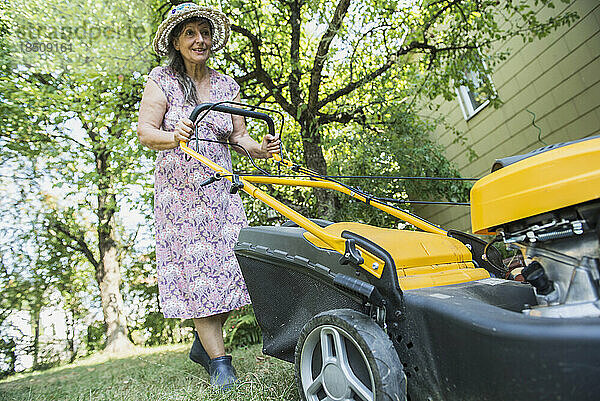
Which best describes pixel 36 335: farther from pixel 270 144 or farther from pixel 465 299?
pixel 465 299

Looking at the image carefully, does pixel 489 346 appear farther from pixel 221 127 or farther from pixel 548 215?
pixel 221 127

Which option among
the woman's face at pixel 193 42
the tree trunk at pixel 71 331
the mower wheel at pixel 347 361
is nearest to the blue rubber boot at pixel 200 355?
the mower wheel at pixel 347 361

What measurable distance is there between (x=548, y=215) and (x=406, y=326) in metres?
0.47

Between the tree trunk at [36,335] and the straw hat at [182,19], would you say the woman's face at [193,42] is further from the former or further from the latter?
the tree trunk at [36,335]

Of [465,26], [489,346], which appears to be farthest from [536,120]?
[489,346]

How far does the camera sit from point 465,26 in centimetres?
508

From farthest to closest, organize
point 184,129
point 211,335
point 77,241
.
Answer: point 77,241 < point 211,335 < point 184,129

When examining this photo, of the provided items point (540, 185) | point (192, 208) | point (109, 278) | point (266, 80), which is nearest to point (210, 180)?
point (192, 208)

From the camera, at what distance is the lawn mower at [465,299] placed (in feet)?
3.16

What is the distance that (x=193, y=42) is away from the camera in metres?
2.54

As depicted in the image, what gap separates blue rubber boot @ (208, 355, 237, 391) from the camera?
217cm

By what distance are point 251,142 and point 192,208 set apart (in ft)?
1.83

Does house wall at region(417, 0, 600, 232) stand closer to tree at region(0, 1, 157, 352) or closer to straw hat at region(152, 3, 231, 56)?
straw hat at region(152, 3, 231, 56)

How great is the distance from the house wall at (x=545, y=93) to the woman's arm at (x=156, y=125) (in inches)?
172
